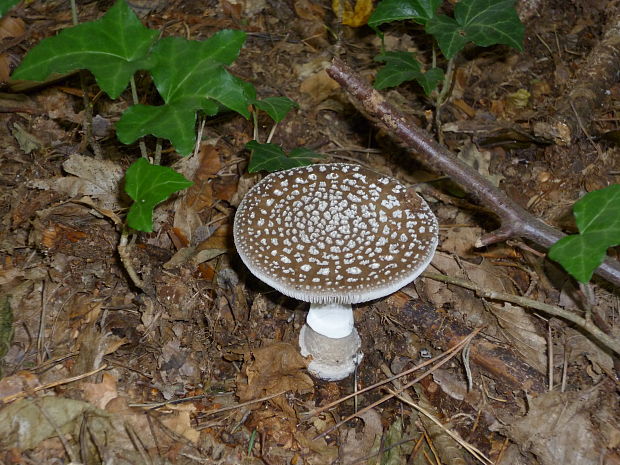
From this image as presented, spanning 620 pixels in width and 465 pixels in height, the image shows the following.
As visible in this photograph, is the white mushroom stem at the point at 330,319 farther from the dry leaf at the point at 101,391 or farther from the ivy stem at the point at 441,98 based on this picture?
the ivy stem at the point at 441,98

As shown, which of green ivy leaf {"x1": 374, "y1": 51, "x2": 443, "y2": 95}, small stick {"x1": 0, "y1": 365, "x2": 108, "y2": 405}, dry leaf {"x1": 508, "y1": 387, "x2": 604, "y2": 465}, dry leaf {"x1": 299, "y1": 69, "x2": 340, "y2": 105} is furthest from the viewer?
dry leaf {"x1": 299, "y1": 69, "x2": 340, "y2": 105}

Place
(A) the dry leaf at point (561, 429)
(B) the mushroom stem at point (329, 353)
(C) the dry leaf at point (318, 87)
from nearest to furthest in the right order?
(A) the dry leaf at point (561, 429) < (B) the mushroom stem at point (329, 353) < (C) the dry leaf at point (318, 87)

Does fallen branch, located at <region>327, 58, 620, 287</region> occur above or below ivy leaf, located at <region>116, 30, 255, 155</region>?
below

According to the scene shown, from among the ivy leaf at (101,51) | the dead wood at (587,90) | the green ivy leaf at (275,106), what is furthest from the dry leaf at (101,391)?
the dead wood at (587,90)

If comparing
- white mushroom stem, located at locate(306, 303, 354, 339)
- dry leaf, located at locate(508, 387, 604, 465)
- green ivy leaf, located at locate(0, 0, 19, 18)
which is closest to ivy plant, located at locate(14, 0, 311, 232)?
green ivy leaf, located at locate(0, 0, 19, 18)

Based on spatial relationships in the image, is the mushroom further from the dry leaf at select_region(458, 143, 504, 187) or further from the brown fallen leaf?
the brown fallen leaf

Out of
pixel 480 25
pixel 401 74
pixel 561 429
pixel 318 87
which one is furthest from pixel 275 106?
pixel 561 429

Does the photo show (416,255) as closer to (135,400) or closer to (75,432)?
(135,400)
